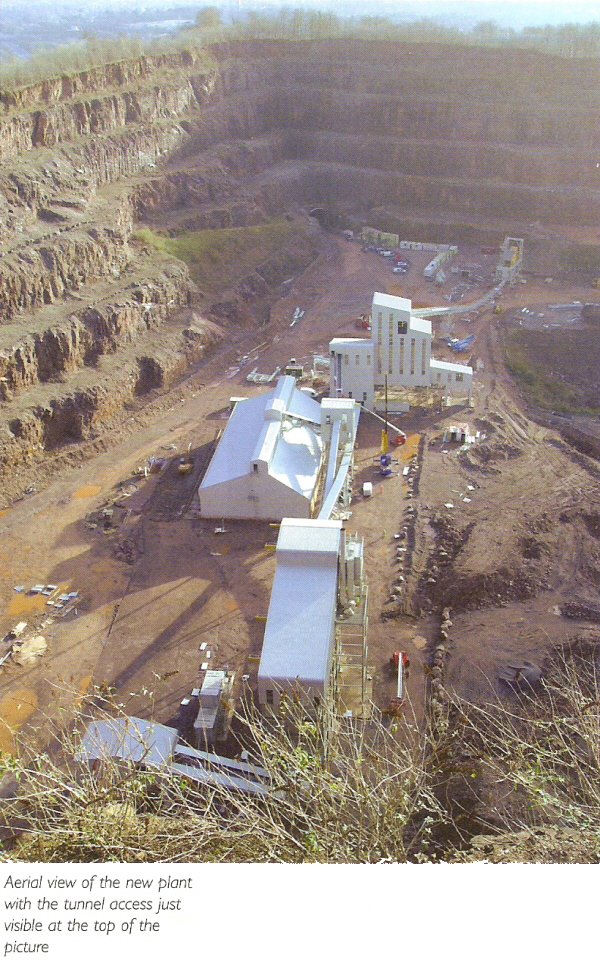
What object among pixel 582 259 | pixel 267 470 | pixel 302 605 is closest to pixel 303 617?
pixel 302 605

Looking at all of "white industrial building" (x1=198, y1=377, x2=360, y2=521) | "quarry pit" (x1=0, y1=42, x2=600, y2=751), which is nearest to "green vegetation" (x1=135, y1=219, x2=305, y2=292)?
"quarry pit" (x1=0, y1=42, x2=600, y2=751)

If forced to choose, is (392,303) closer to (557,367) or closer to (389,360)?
(389,360)

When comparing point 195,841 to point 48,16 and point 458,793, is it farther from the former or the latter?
point 48,16

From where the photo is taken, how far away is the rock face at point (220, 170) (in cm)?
4088

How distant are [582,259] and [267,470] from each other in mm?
36888

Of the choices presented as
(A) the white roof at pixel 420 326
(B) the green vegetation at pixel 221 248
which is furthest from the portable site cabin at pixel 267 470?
(B) the green vegetation at pixel 221 248

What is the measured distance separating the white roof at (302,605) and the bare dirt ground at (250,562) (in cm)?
243

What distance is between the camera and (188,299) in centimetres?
4991

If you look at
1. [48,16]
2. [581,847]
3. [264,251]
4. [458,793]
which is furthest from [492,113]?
[48,16]

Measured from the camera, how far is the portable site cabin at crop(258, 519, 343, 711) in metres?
22.2

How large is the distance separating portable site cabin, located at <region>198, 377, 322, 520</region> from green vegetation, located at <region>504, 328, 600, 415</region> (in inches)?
545

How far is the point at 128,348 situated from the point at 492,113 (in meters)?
45.2

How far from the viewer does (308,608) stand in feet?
78.8

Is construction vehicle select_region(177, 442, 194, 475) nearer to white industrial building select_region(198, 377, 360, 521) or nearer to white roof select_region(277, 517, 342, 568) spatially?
white industrial building select_region(198, 377, 360, 521)
